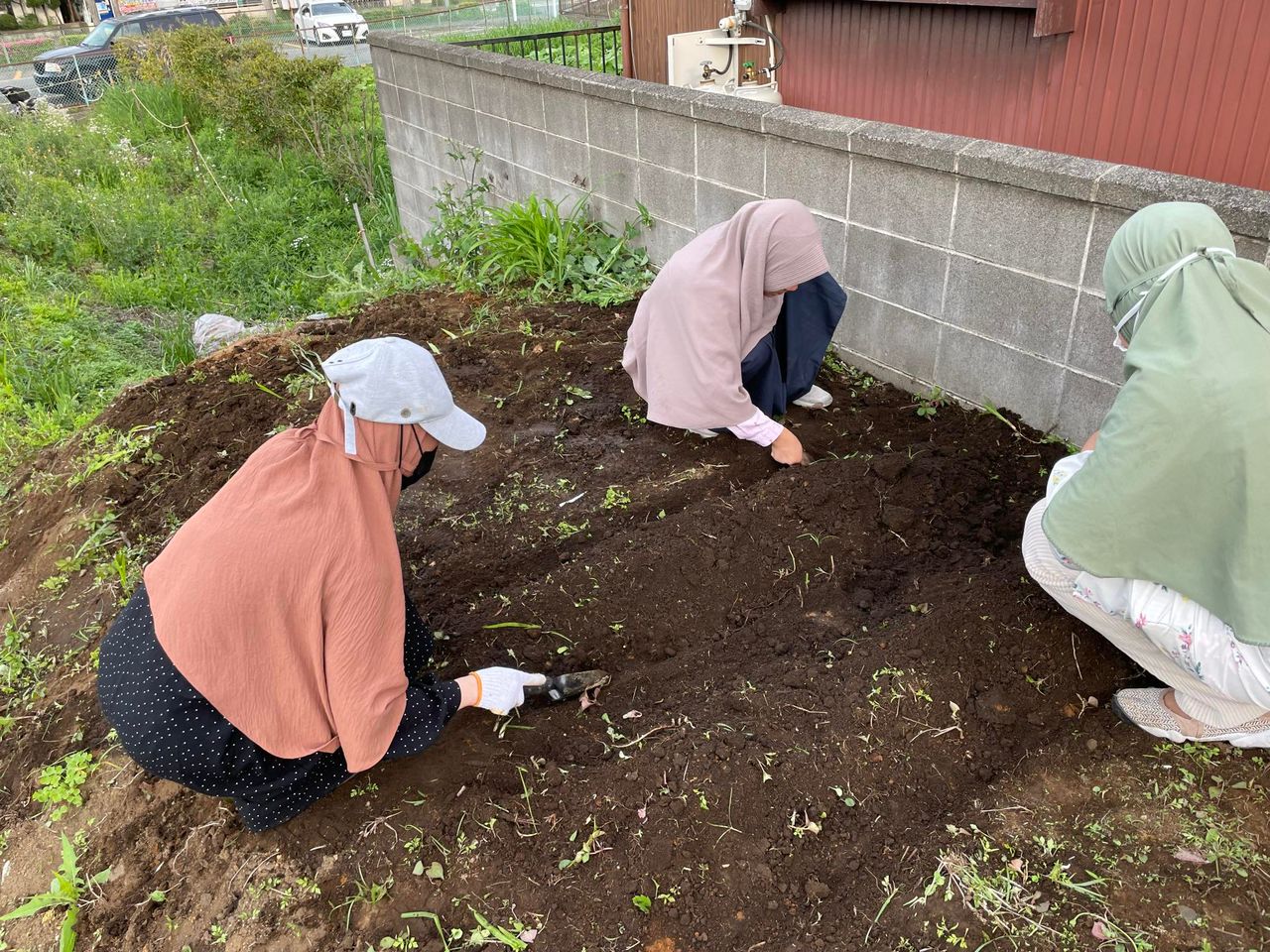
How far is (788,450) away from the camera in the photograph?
3.25 m

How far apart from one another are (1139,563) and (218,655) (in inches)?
73.1

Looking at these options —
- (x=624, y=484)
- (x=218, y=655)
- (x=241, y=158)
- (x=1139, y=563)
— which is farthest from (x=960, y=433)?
(x=241, y=158)

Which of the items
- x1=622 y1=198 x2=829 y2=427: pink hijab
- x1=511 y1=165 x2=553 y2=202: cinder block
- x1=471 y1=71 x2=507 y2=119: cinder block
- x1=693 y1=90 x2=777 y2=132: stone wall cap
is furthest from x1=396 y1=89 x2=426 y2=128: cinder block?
x1=622 y1=198 x2=829 y2=427: pink hijab

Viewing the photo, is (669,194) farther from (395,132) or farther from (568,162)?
(395,132)

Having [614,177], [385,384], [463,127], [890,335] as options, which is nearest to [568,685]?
[385,384]

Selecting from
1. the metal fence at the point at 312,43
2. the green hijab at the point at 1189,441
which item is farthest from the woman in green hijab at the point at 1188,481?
the metal fence at the point at 312,43

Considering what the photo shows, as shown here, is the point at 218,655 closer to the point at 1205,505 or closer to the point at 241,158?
the point at 1205,505

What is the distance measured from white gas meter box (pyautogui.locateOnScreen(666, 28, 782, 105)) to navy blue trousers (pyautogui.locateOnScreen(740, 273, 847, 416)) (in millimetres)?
2320

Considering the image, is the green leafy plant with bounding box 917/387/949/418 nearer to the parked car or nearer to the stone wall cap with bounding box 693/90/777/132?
the stone wall cap with bounding box 693/90/777/132

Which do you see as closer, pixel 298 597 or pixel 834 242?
pixel 298 597

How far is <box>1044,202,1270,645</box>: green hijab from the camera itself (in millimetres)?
1718

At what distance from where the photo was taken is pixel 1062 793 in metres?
2.02

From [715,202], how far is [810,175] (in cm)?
63

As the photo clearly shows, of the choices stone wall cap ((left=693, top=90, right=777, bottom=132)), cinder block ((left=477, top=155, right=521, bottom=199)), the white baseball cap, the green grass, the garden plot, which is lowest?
the green grass
